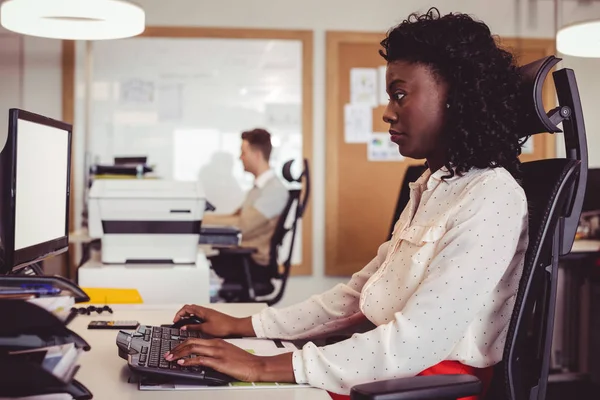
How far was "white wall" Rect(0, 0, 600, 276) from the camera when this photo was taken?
487 cm

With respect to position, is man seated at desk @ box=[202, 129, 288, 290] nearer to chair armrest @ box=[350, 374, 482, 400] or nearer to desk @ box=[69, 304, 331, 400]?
desk @ box=[69, 304, 331, 400]

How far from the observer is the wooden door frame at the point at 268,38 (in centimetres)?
486

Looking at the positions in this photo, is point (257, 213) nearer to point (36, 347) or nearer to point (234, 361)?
point (234, 361)

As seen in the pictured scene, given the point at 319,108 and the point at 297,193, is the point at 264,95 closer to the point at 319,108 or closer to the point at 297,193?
the point at 319,108

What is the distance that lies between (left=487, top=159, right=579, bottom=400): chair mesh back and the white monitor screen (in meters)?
0.98

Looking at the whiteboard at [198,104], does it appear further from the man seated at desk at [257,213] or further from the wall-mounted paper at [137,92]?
the man seated at desk at [257,213]

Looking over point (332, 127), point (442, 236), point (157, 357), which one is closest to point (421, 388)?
point (442, 236)

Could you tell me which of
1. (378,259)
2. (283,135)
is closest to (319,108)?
(283,135)

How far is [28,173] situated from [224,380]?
0.66 metres

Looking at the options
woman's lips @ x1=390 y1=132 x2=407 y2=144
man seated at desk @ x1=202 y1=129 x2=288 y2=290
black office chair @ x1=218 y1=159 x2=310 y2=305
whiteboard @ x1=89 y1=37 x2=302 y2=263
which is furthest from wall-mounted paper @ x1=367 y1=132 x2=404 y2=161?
woman's lips @ x1=390 y1=132 x2=407 y2=144

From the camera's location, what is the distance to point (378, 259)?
1604mm

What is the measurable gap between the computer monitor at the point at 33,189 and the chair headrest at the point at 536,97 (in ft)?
3.22

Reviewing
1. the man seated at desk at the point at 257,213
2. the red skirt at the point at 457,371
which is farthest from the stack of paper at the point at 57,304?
the man seated at desk at the point at 257,213

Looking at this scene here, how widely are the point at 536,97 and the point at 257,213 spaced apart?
9.20 feet
